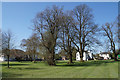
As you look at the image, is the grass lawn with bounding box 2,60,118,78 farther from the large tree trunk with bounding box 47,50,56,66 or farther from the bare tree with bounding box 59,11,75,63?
the bare tree with bounding box 59,11,75,63

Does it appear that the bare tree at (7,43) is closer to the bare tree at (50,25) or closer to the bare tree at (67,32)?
the bare tree at (50,25)

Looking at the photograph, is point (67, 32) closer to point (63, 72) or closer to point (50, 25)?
point (50, 25)

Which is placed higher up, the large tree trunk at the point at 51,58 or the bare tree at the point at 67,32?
the bare tree at the point at 67,32

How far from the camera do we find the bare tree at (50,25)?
1939cm

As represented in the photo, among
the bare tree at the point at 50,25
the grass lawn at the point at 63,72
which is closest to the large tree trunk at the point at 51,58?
the bare tree at the point at 50,25

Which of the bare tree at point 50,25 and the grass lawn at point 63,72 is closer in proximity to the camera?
the grass lawn at point 63,72

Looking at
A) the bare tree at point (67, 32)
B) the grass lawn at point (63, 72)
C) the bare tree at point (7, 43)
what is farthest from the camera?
the bare tree at point (67, 32)

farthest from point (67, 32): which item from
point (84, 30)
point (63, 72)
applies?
point (63, 72)

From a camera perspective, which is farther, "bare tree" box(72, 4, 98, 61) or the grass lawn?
"bare tree" box(72, 4, 98, 61)

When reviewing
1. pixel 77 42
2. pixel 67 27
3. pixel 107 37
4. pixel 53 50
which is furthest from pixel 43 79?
pixel 107 37

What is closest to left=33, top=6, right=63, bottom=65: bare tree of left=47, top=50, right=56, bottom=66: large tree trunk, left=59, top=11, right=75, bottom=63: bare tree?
left=47, top=50, right=56, bottom=66: large tree trunk

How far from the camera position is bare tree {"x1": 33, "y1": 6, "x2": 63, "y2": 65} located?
1939cm

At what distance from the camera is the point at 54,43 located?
63.8ft

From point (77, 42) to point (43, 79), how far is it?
20.1m
